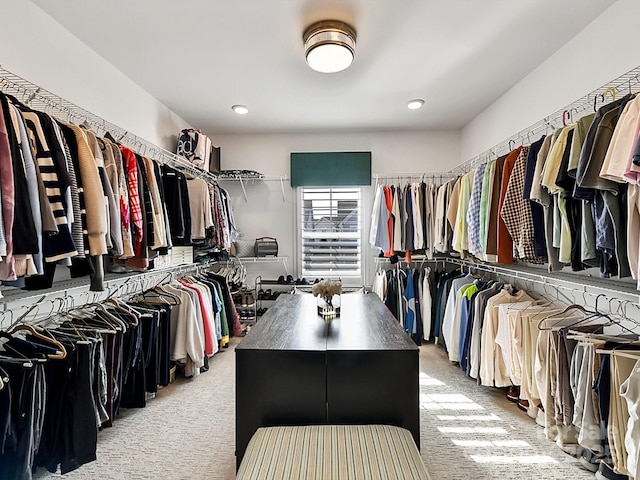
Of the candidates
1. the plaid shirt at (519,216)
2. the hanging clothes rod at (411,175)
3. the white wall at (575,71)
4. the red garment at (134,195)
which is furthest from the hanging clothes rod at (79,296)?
the white wall at (575,71)

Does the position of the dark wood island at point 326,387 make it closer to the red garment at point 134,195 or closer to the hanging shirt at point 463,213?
the red garment at point 134,195

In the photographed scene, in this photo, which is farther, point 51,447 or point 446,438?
point 446,438

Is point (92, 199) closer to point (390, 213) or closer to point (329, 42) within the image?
point (329, 42)

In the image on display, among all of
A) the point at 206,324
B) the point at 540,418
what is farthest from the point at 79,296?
the point at 540,418

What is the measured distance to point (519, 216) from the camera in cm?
222

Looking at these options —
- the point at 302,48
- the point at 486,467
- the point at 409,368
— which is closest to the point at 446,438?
the point at 486,467

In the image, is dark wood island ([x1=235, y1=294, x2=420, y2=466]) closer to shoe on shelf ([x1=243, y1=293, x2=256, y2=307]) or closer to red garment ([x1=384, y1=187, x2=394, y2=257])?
red garment ([x1=384, y1=187, x2=394, y2=257])

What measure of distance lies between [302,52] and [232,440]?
268cm

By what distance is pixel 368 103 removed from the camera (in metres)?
3.62

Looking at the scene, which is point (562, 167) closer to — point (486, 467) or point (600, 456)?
point (600, 456)

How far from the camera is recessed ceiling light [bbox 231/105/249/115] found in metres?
3.70

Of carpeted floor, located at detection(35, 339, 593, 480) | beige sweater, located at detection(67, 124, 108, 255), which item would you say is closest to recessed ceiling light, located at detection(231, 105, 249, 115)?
beige sweater, located at detection(67, 124, 108, 255)

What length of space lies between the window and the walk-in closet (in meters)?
0.84

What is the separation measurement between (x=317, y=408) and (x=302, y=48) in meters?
2.32
